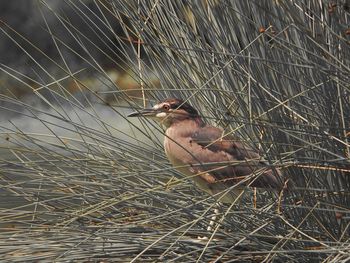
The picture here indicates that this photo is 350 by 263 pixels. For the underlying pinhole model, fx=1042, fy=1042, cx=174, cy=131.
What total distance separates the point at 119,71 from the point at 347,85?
446 cm

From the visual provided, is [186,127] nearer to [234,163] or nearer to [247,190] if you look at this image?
[247,190]

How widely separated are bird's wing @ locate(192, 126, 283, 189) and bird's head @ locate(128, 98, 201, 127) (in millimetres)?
53

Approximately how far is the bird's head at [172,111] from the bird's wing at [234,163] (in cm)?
5

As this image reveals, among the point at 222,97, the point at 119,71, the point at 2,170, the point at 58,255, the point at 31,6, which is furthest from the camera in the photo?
the point at 31,6

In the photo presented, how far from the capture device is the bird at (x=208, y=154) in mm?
2209

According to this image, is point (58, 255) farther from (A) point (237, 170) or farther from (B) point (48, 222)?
(A) point (237, 170)

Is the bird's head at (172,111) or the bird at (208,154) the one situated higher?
the bird's head at (172,111)

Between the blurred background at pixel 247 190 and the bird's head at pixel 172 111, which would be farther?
the bird's head at pixel 172 111

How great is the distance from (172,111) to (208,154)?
16 cm

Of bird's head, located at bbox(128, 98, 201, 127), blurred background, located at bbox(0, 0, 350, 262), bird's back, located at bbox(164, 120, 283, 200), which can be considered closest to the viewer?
blurred background, located at bbox(0, 0, 350, 262)

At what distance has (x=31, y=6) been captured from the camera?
754 cm

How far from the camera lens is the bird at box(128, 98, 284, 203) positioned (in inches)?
87.0

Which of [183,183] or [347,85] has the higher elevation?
[347,85]

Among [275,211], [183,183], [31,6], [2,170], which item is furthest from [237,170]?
[31,6]
